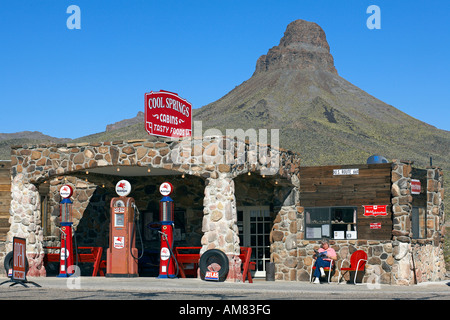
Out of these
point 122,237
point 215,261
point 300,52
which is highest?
point 300,52

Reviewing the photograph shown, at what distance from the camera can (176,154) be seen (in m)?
19.5

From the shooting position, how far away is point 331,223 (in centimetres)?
2253

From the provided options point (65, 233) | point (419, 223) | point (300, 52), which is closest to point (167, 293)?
point (65, 233)

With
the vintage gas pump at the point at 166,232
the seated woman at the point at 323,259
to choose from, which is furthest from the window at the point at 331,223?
the vintage gas pump at the point at 166,232

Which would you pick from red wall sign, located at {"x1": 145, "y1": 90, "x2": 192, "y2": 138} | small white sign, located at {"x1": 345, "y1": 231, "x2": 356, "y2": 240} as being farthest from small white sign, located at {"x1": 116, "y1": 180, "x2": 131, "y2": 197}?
small white sign, located at {"x1": 345, "y1": 231, "x2": 356, "y2": 240}

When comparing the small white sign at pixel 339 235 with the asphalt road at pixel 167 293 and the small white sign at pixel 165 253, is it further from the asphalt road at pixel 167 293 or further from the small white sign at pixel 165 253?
the asphalt road at pixel 167 293

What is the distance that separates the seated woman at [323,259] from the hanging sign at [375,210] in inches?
68.6

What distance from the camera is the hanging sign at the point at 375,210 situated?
21.7 metres

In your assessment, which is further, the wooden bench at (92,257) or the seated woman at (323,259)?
the seated woman at (323,259)

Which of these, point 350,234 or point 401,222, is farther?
point 350,234

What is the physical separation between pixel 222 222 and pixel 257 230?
4.99m

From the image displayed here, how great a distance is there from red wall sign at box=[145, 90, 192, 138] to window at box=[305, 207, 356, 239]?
16.1ft

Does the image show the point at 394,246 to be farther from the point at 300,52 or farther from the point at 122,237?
the point at 300,52

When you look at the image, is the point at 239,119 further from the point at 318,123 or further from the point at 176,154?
the point at 176,154
